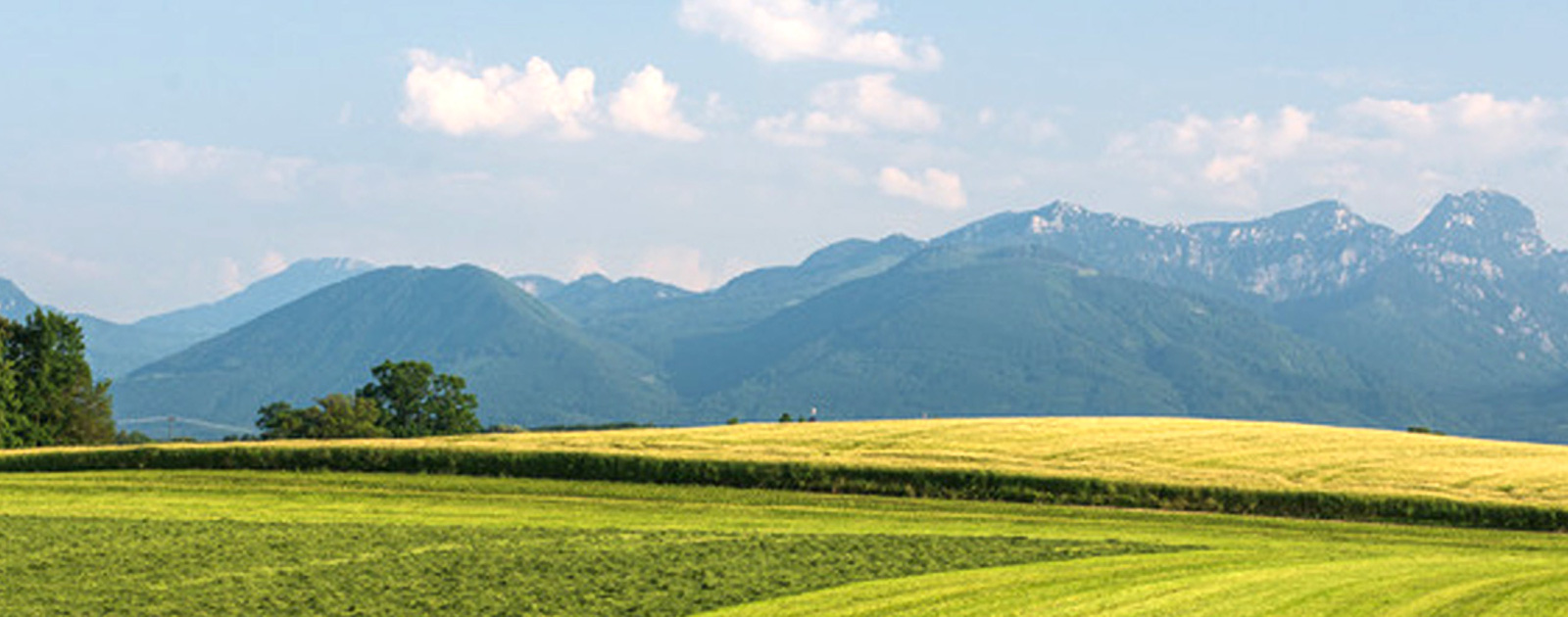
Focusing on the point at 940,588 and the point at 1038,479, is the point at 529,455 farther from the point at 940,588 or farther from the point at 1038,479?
the point at 940,588

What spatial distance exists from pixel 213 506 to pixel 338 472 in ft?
38.1

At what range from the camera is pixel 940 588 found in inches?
1294

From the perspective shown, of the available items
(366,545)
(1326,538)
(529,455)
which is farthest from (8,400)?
(1326,538)

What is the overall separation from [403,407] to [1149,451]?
86.0m

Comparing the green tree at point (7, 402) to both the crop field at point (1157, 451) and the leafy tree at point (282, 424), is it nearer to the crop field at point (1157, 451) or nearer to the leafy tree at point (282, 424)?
the leafy tree at point (282, 424)

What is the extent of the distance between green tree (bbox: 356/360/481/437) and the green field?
227 ft

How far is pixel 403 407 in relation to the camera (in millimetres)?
136625

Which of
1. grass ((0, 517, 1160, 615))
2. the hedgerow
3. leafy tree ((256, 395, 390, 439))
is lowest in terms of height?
grass ((0, 517, 1160, 615))

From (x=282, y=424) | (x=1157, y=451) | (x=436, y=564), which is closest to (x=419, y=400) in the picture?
(x=282, y=424)

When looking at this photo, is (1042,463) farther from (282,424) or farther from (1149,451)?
(282,424)

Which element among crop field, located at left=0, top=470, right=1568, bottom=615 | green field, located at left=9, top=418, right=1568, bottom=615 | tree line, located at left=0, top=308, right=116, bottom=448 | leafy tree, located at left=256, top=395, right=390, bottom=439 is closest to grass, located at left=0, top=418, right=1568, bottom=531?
green field, located at left=9, top=418, right=1568, bottom=615

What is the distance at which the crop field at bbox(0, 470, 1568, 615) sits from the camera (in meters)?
31.4

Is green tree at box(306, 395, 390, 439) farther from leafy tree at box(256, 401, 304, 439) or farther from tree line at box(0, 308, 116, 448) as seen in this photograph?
tree line at box(0, 308, 116, 448)

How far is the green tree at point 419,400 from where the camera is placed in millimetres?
135750
